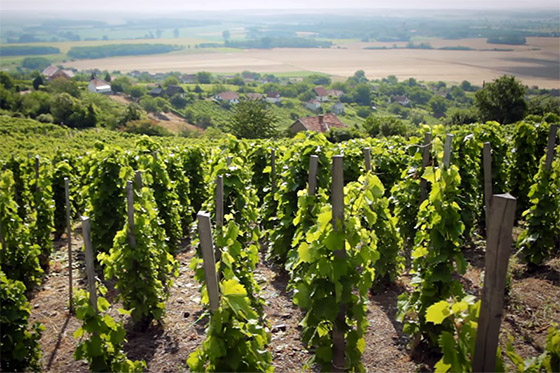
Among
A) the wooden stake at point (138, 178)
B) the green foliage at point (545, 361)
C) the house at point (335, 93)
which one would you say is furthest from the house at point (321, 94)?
the green foliage at point (545, 361)

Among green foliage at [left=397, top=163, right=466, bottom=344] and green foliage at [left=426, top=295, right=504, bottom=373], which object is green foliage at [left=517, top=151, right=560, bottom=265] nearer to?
green foliage at [left=397, top=163, right=466, bottom=344]

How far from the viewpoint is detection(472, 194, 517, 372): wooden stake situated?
85.5 inches

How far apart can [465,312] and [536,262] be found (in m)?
5.57

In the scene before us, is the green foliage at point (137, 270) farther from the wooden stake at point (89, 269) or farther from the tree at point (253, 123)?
the tree at point (253, 123)

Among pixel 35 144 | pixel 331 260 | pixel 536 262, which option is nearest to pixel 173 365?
pixel 331 260

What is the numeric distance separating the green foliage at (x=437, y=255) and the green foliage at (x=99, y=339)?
3.16 metres

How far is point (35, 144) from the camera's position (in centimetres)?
3953

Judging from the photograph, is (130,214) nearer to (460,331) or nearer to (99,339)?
(99,339)

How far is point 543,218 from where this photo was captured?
7.38 m

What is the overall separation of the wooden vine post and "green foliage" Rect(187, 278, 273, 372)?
71 centimetres

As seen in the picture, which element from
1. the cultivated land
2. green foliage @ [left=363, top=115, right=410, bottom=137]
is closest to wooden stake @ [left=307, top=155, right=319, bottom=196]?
green foliage @ [left=363, top=115, right=410, bottom=137]

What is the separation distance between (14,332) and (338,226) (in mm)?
3893

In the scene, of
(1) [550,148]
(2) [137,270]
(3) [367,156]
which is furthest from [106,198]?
(1) [550,148]

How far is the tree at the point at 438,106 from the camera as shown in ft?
338
